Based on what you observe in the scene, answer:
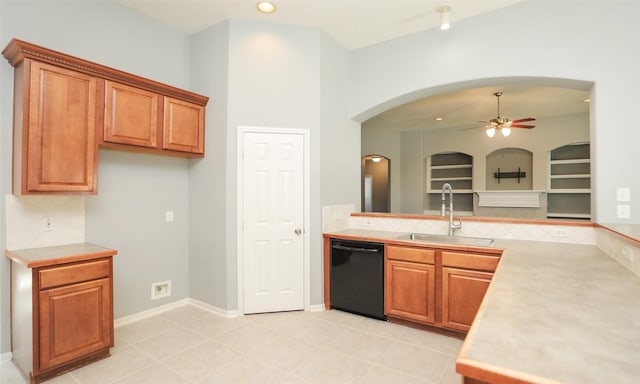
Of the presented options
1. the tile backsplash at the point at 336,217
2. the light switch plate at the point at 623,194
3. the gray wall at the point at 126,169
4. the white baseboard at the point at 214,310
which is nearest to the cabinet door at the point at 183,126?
the gray wall at the point at 126,169

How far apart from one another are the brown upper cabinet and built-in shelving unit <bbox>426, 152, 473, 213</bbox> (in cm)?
649

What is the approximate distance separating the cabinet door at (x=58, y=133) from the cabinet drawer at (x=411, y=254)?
8.87ft

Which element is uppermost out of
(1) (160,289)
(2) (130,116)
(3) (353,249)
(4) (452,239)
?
(2) (130,116)

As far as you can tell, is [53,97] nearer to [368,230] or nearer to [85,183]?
[85,183]

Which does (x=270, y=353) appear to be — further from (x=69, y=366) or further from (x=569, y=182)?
(x=569, y=182)

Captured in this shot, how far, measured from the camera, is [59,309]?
2.18 m

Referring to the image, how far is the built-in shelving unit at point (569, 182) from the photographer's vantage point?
21.4 feet

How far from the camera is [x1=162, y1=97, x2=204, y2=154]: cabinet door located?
3127 millimetres

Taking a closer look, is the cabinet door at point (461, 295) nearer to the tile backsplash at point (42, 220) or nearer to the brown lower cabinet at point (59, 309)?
the brown lower cabinet at point (59, 309)

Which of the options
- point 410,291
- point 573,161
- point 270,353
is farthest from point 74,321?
point 573,161

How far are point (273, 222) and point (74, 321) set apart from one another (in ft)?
5.91

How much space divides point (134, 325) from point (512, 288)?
10.8 ft

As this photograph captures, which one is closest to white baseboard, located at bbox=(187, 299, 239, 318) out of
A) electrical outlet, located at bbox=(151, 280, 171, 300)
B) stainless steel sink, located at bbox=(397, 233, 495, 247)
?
electrical outlet, located at bbox=(151, 280, 171, 300)

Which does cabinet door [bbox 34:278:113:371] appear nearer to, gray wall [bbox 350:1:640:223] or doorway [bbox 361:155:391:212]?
gray wall [bbox 350:1:640:223]
